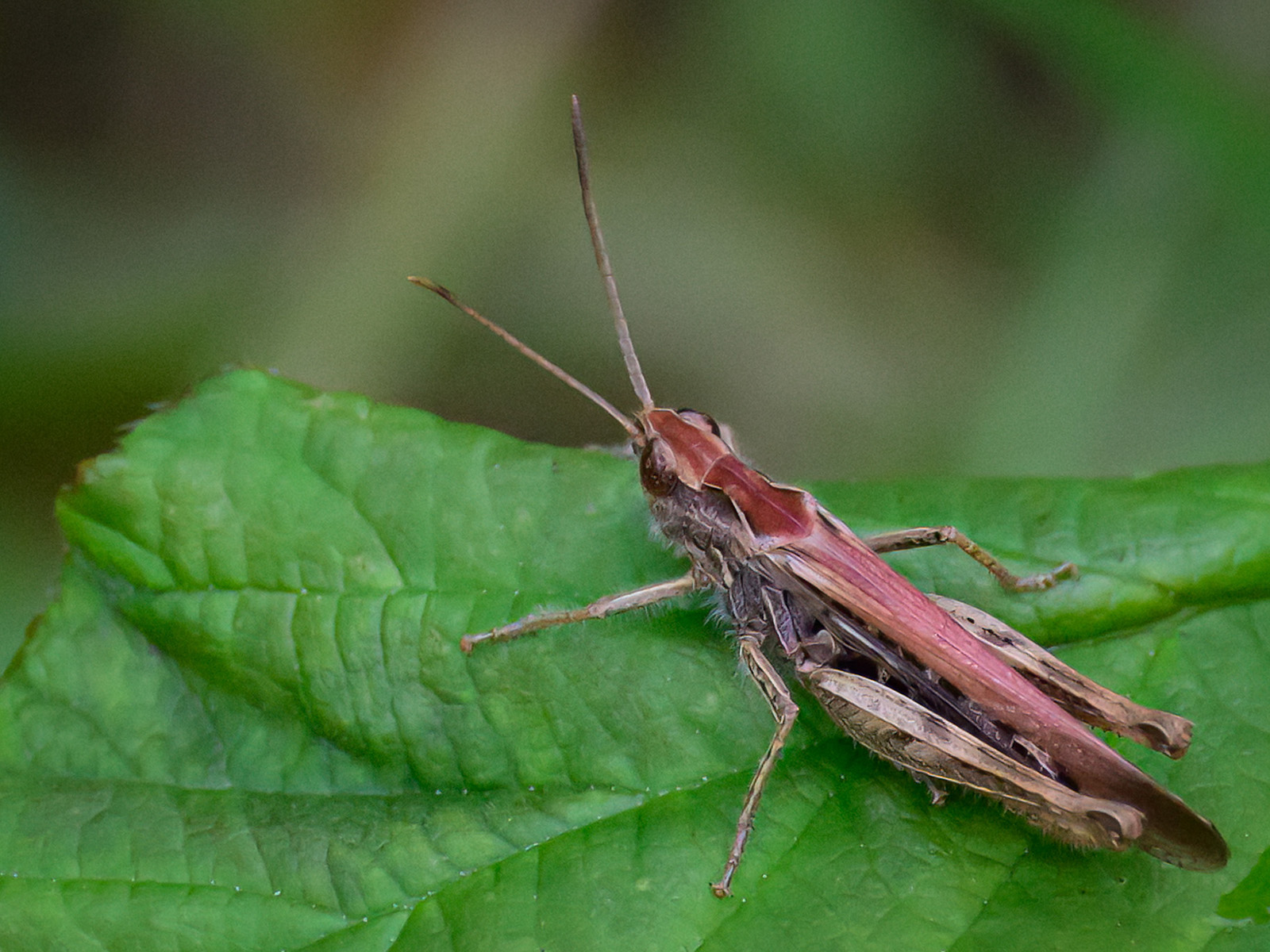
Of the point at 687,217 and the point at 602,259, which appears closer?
the point at 602,259

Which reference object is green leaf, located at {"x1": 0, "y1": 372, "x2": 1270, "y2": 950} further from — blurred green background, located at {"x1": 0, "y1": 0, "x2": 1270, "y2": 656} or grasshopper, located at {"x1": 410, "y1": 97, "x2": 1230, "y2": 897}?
blurred green background, located at {"x1": 0, "y1": 0, "x2": 1270, "y2": 656}

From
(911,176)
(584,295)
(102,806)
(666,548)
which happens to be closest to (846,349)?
(911,176)

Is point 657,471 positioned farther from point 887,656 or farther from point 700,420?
point 887,656

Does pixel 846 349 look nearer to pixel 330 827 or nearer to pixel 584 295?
pixel 584 295

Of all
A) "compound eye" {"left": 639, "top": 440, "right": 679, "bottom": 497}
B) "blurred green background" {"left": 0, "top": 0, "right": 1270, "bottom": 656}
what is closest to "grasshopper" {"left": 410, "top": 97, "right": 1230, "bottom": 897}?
"compound eye" {"left": 639, "top": 440, "right": 679, "bottom": 497}

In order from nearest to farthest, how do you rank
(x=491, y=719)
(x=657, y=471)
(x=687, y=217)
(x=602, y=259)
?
(x=491, y=719) < (x=657, y=471) < (x=602, y=259) < (x=687, y=217)

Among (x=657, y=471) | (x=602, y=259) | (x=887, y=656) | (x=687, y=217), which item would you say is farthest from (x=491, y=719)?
(x=687, y=217)
